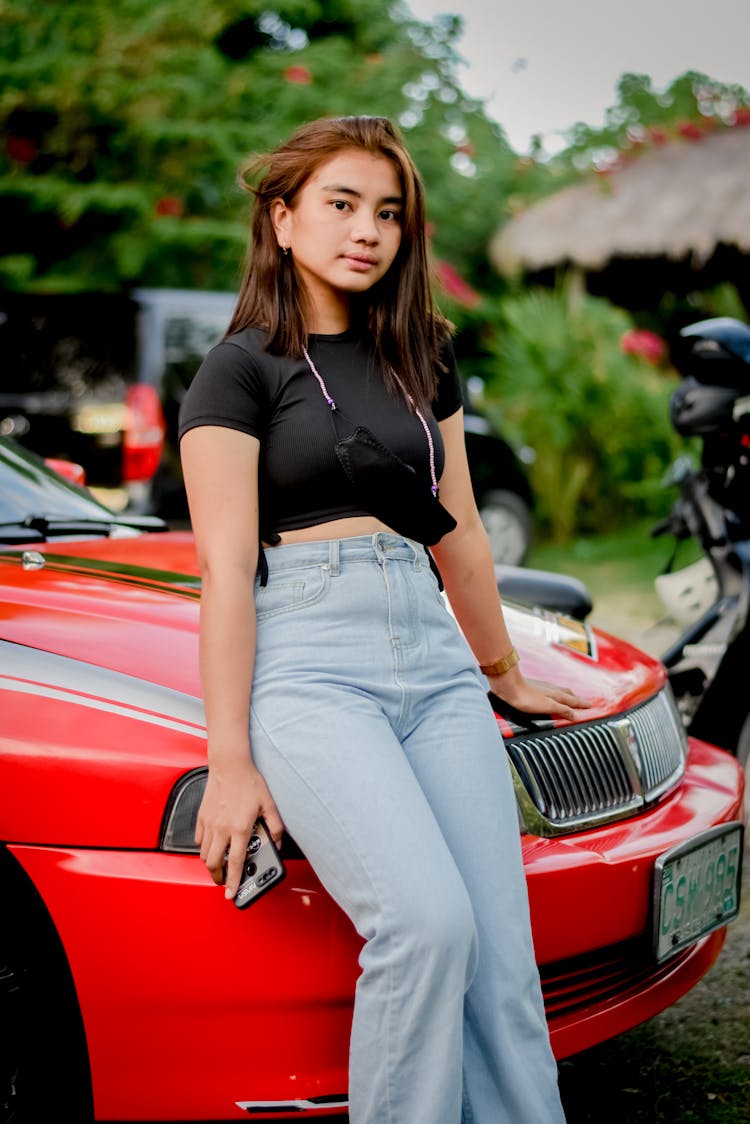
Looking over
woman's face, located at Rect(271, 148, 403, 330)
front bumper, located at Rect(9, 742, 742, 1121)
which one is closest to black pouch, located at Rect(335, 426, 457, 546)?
woman's face, located at Rect(271, 148, 403, 330)

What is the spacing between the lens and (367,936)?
6.41 feet

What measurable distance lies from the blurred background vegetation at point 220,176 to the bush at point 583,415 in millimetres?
17

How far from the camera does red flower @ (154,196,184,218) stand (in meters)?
11.6

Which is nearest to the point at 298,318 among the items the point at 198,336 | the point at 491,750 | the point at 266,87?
the point at 491,750

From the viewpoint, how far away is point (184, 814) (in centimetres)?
209

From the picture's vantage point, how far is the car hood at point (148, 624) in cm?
231

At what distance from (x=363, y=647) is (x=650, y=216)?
11.8m

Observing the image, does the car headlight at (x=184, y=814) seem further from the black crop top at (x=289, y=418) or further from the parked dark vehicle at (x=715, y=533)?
the parked dark vehicle at (x=715, y=533)

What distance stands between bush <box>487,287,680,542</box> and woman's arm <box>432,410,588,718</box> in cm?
845

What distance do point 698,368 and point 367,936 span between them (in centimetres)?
306

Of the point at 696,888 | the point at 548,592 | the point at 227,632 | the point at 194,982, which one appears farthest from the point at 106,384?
the point at 194,982

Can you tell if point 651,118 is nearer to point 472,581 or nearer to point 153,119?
point 153,119

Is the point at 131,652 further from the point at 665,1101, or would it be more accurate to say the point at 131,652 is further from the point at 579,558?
the point at 579,558

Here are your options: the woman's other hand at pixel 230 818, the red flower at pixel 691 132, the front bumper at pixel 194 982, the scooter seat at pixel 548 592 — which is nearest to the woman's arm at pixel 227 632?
the woman's other hand at pixel 230 818
